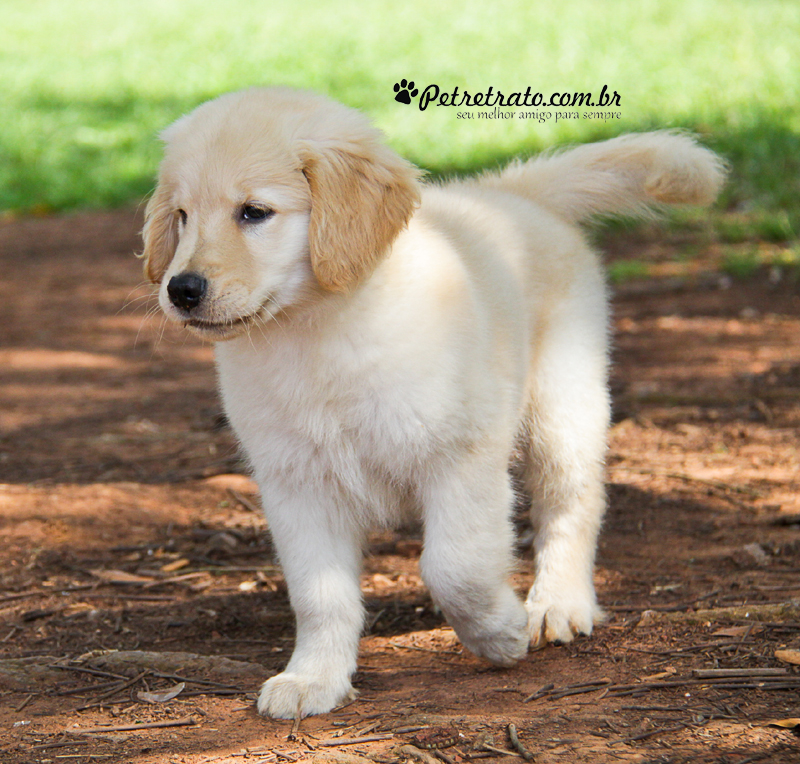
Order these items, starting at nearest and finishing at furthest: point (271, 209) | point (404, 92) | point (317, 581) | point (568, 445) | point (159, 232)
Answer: point (271, 209), point (317, 581), point (159, 232), point (568, 445), point (404, 92)

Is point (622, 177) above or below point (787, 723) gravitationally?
above

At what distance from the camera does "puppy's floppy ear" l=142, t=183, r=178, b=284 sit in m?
3.09

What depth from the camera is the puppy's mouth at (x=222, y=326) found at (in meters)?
2.73

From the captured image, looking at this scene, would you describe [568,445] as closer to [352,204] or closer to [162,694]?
[352,204]

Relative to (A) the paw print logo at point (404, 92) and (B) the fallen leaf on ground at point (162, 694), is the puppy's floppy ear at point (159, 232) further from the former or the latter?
(A) the paw print logo at point (404, 92)

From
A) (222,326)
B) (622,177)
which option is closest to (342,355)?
A: (222,326)

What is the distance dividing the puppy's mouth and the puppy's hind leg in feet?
3.88

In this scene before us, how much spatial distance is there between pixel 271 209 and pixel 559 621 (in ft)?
4.93

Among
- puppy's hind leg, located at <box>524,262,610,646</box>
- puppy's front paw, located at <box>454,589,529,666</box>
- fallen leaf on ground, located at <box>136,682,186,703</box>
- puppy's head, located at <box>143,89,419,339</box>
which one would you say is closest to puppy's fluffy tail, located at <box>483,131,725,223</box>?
puppy's hind leg, located at <box>524,262,610,646</box>

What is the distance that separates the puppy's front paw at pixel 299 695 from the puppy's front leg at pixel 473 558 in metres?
0.37

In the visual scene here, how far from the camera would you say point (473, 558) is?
9.57ft

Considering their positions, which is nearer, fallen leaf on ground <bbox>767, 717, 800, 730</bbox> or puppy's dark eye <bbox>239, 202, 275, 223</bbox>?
fallen leaf on ground <bbox>767, 717, 800, 730</bbox>

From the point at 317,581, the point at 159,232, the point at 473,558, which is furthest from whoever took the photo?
the point at 159,232

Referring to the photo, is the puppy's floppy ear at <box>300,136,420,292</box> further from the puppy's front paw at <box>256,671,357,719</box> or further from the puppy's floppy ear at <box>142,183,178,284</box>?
the puppy's front paw at <box>256,671,357,719</box>
